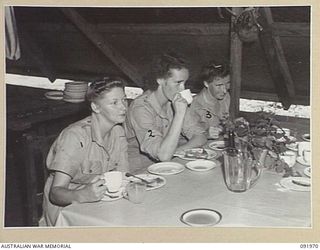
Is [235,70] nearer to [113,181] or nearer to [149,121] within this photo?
[149,121]

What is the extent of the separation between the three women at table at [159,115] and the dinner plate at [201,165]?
86mm

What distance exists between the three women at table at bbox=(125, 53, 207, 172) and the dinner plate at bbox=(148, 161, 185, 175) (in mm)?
83

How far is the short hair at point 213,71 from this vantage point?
93 cm

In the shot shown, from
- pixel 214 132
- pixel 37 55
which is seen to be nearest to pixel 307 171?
pixel 214 132

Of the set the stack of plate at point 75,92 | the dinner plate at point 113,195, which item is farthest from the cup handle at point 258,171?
the stack of plate at point 75,92

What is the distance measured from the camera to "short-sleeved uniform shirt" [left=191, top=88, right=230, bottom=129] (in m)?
0.97

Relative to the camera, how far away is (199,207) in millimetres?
624

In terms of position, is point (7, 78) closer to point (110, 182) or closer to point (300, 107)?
point (110, 182)

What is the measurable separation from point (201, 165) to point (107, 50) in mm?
445

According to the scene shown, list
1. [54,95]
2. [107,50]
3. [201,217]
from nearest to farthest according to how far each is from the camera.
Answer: [201,217] → [107,50] → [54,95]

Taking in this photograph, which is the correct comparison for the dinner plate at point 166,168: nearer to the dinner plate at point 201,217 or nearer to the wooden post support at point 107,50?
the dinner plate at point 201,217

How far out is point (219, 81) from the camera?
970 mm

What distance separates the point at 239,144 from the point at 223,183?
0.27ft

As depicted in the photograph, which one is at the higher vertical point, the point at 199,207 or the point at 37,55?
the point at 37,55
